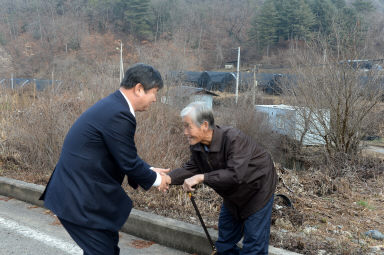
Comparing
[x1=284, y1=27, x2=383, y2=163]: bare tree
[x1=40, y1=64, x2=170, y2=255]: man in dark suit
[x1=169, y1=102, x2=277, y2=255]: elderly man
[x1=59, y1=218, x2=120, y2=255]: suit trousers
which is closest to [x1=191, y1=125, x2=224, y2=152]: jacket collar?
[x1=169, y1=102, x2=277, y2=255]: elderly man

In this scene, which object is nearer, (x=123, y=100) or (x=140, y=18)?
(x=123, y=100)

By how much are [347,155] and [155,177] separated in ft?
27.2

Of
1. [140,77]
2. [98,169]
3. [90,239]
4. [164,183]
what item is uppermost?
[140,77]

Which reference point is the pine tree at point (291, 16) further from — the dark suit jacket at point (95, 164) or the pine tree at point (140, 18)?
the dark suit jacket at point (95, 164)

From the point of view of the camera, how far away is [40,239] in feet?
14.9

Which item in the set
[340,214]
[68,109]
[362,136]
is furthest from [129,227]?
[362,136]

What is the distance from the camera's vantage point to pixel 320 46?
39.1ft

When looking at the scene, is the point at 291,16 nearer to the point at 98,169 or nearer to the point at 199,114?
the point at 199,114

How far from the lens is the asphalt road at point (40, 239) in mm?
4223

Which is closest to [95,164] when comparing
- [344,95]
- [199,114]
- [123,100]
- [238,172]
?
[123,100]

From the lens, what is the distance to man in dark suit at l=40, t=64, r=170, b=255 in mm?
2668

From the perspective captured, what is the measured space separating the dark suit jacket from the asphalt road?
164 centimetres

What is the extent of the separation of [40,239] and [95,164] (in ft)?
8.06

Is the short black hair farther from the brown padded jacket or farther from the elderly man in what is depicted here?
the brown padded jacket
